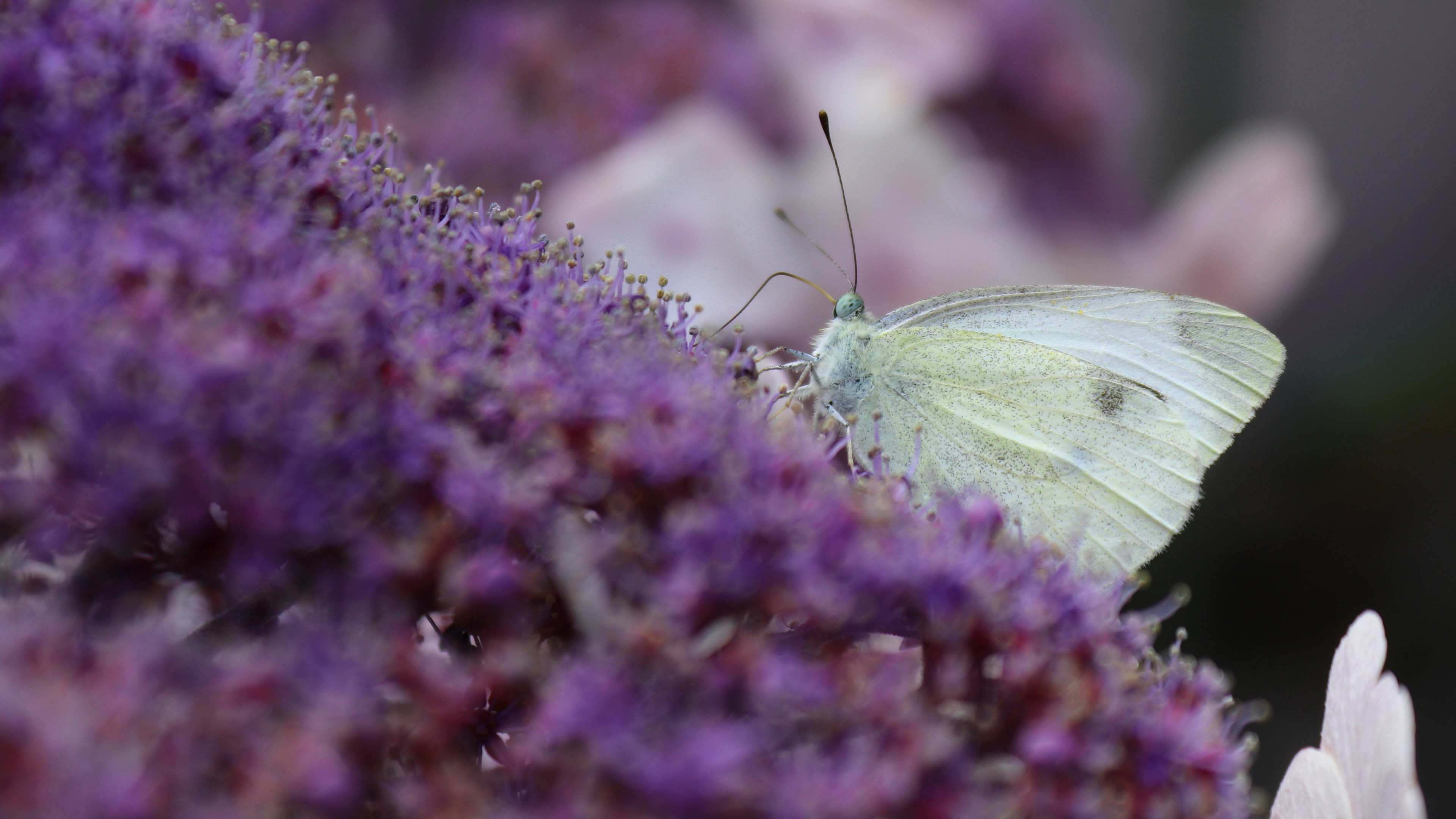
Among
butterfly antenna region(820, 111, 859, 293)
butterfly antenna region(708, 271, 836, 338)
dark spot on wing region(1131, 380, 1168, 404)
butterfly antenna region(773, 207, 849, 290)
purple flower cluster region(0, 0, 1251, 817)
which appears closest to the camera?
purple flower cluster region(0, 0, 1251, 817)

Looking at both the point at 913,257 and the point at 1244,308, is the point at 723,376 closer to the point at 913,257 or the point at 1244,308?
the point at 913,257

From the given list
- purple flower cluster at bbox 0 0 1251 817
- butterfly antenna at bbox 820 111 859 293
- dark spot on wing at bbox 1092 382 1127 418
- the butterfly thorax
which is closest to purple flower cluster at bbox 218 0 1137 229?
butterfly antenna at bbox 820 111 859 293

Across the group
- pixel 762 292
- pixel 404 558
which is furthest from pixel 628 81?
pixel 404 558

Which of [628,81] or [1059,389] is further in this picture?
[628,81]

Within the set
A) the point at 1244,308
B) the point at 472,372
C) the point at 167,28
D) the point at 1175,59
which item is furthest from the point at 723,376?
the point at 1175,59

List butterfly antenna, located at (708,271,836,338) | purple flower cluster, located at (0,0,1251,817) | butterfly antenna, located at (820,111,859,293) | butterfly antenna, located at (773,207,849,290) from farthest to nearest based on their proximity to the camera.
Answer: butterfly antenna, located at (820,111,859,293) → butterfly antenna, located at (773,207,849,290) → butterfly antenna, located at (708,271,836,338) → purple flower cluster, located at (0,0,1251,817)

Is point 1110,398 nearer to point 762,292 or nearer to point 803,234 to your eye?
point 803,234

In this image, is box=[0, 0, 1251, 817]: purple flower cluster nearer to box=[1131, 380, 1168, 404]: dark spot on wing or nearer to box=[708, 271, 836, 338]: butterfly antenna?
box=[708, 271, 836, 338]: butterfly antenna

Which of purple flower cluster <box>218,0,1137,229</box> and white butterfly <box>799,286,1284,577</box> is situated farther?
purple flower cluster <box>218,0,1137,229</box>
